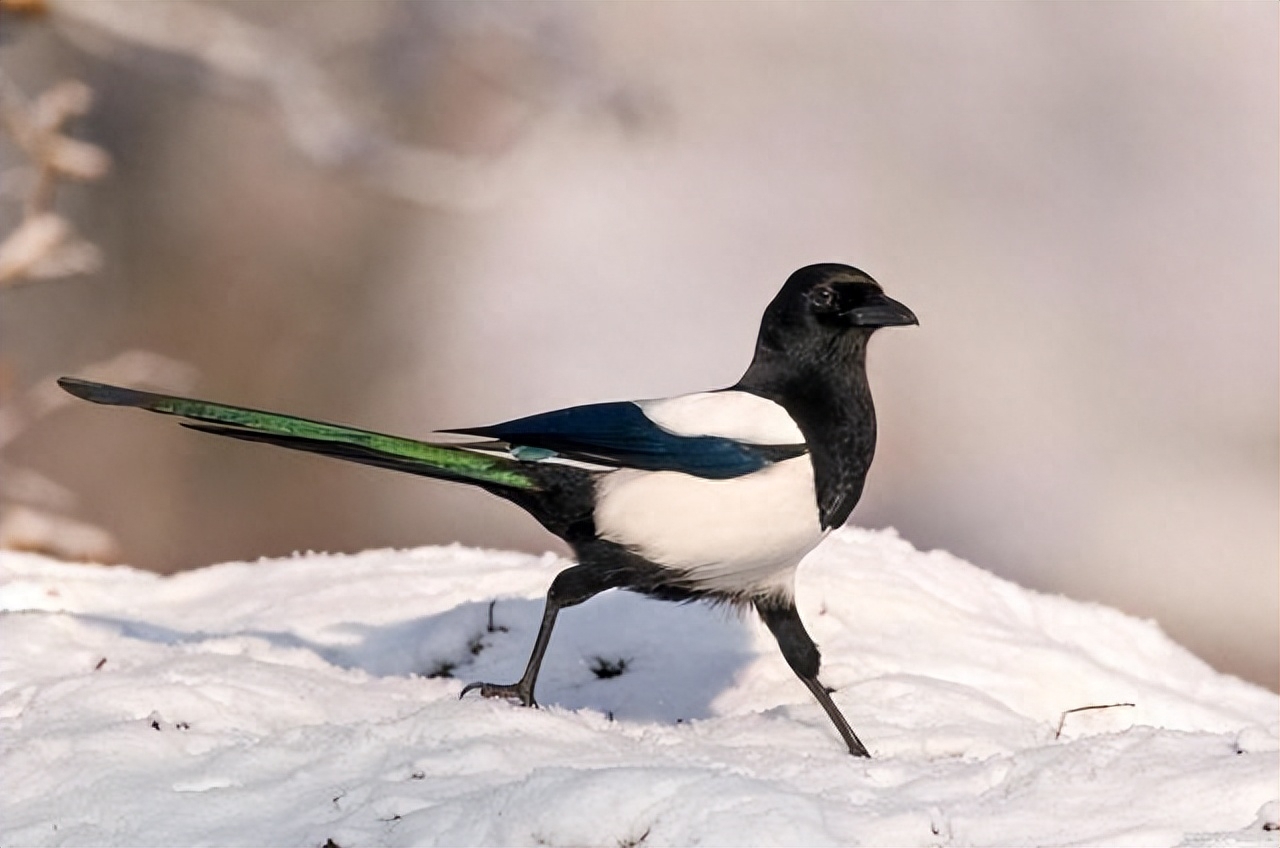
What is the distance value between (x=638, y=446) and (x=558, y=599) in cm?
38

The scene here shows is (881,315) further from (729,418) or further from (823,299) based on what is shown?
(729,418)

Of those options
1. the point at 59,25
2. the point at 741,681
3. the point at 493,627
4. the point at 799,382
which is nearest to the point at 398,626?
the point at 493,627

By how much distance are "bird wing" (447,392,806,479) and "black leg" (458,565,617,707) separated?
25 centimetres

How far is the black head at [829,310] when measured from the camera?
3.54 metres

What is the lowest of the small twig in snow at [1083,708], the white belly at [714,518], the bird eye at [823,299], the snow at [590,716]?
the small twig in snow at [1083,708]

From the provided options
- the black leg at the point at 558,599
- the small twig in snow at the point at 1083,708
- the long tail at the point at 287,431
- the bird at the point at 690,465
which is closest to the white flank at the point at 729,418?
the bird at the point at 690,465

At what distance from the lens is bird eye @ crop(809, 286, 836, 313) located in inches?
141

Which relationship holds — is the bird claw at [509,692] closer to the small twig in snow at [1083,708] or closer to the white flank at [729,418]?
the white flank at [729,418]

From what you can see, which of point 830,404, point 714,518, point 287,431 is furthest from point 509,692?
point 830,404

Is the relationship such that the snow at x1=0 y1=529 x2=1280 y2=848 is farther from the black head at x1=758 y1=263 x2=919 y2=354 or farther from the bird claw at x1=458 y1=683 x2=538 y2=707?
the black head at x1=758 y1=263 x2=919 y2=354

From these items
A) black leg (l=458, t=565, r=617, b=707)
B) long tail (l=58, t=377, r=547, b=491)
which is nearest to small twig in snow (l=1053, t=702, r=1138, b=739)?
black leg (l=458, t=565, r=617, b=707)

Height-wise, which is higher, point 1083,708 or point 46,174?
point 46,174

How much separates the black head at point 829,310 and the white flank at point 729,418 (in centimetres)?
21

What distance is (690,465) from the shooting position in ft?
10.9
